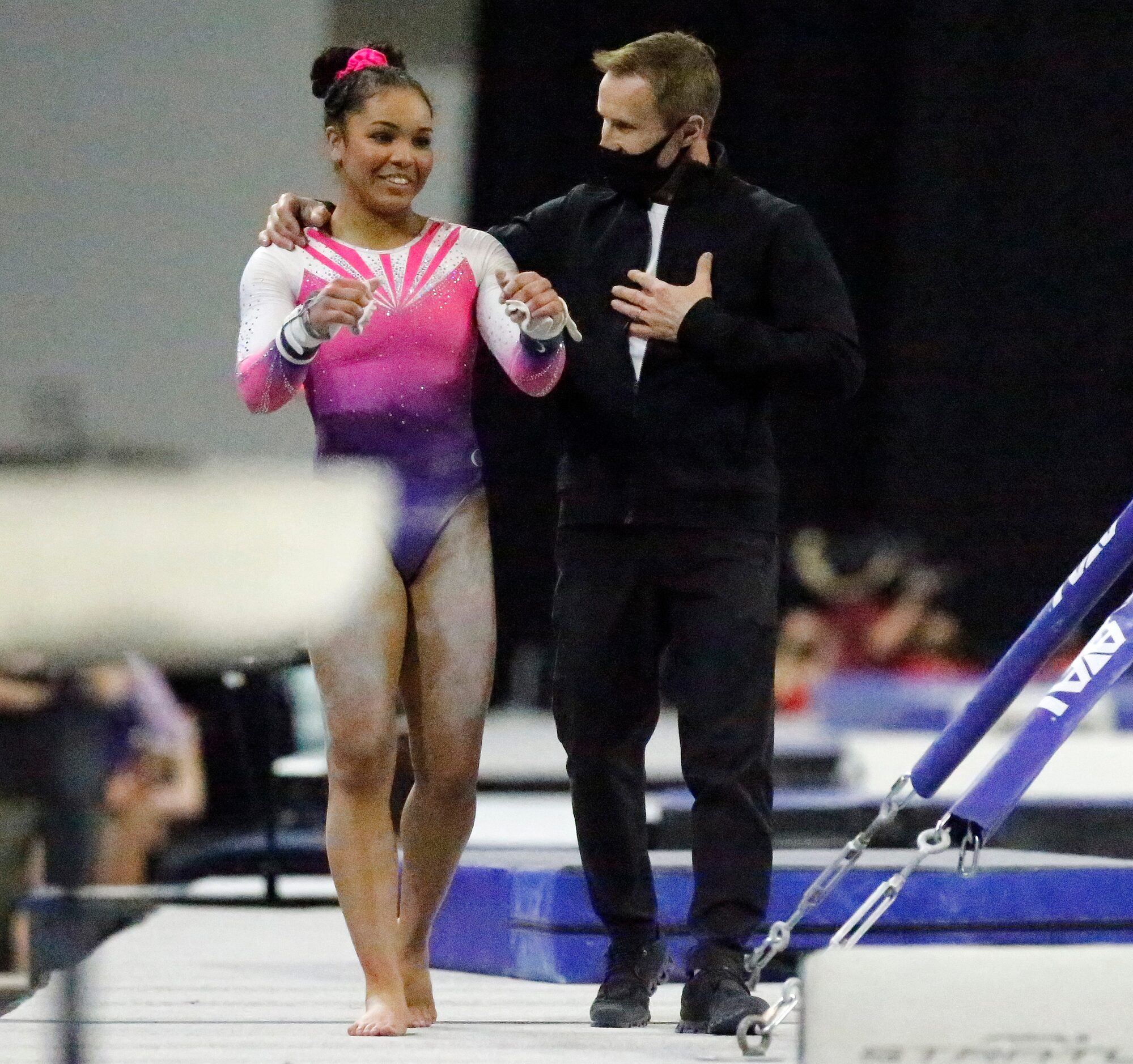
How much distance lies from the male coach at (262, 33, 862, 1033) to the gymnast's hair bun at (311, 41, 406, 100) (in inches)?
7.3

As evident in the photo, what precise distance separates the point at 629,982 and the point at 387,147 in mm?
1293

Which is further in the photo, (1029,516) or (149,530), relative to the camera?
(1029,516)

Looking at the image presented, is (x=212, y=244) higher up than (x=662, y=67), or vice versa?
(x=662, y=67)

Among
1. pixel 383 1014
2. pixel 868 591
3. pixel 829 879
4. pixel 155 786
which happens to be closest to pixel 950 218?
pixel 868 591

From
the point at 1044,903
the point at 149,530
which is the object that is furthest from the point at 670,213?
the point at 149,530

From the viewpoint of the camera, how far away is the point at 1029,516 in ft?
38.8

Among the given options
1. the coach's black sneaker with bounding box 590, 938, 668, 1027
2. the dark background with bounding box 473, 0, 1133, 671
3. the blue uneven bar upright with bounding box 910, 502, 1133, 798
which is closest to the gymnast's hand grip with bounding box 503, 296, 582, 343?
the blue uneven bar upright with bounding box 910, 502, 1133, 798

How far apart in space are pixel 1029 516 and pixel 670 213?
9273mm

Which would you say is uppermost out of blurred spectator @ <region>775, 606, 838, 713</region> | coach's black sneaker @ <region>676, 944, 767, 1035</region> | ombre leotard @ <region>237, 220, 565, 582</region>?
ombre leotard @ <region>237, 220, 565, 582</region>

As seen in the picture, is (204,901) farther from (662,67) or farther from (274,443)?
(662,67)

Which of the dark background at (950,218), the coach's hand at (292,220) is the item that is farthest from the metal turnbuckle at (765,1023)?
the dark background at (950,218)

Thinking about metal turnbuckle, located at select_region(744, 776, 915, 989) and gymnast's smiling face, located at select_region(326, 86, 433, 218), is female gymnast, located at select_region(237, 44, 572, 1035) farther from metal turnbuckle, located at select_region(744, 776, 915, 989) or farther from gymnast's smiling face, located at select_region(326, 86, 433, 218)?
metal turnbuckle, located at select_region(744, 776, 915, 989)

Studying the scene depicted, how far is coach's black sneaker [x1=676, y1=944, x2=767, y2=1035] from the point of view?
8.79 ft

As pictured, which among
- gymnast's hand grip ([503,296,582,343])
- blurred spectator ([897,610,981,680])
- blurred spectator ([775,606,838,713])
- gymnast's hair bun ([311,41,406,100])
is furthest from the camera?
blurred spectator ([897,610,981,680])
